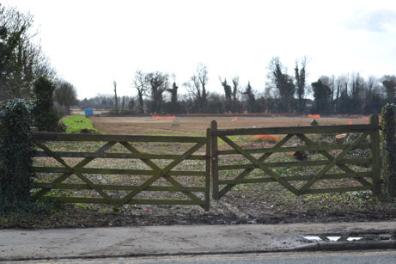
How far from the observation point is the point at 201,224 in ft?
28.6

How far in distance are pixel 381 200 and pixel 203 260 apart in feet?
17.3

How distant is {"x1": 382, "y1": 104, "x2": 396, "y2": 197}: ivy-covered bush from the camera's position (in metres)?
10.4

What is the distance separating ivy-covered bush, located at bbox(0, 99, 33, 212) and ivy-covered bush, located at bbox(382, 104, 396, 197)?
732 centimetres

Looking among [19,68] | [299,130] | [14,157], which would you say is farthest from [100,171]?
[19,68]

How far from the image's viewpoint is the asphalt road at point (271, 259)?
658 centimetres

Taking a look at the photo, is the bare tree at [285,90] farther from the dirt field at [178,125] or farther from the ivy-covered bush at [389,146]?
the ivy-covered bush at [389,146]

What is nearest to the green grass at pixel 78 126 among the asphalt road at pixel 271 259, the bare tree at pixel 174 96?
the asphalt road at pixel 271 259

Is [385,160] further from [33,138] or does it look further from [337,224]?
[33,138]

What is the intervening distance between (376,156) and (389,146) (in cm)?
39

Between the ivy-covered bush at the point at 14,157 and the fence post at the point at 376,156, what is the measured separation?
7057 millimetres

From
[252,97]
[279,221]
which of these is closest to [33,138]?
[279,221]

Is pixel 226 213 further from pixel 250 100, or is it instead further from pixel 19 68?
pixel 250 100

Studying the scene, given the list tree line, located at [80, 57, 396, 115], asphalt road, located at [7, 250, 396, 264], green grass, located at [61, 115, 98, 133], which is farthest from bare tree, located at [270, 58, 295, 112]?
asphalt road, located at [7, 250, 396, 264]

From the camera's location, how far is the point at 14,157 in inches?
358
